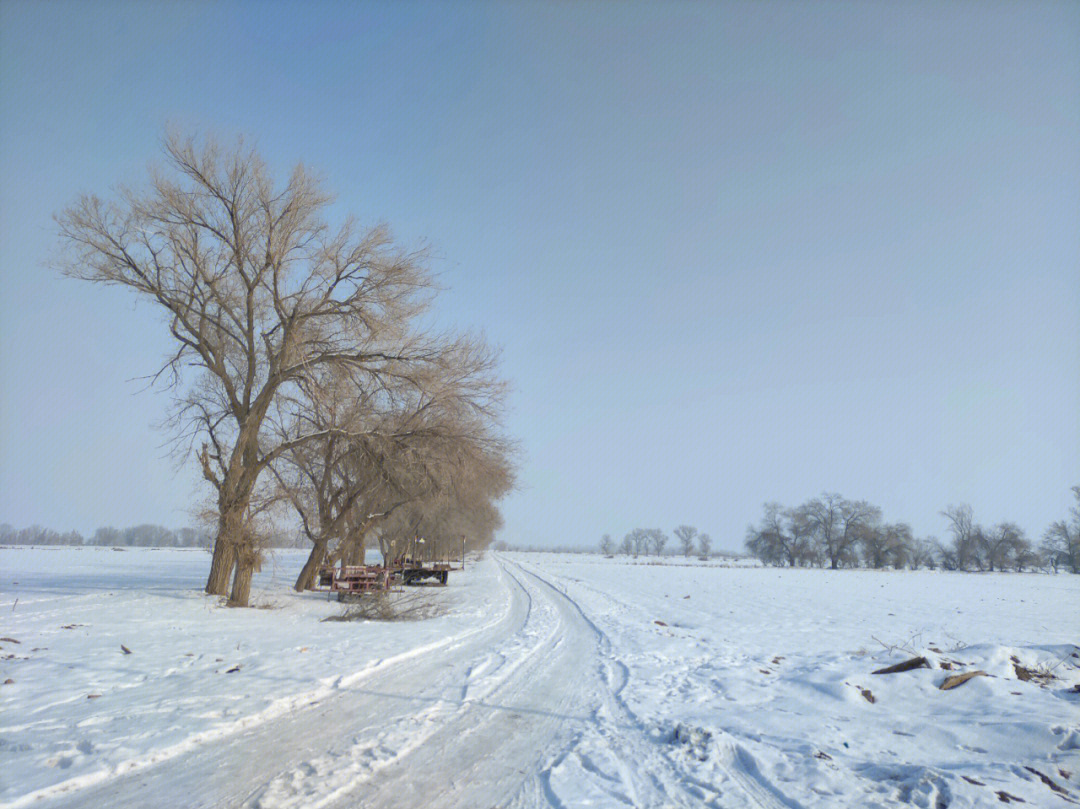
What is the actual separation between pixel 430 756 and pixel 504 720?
1.29 meters

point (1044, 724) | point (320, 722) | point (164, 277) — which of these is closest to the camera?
point (1044, 724)

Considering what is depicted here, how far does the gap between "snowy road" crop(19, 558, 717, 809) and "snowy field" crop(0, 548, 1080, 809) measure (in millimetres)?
24

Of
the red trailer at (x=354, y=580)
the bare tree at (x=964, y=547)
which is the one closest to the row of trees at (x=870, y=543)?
the bare tree at (x=964, y=547)

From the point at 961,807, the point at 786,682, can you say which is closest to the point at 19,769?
the point at 961,807

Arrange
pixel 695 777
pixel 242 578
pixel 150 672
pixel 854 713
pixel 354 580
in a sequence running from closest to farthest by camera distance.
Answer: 1. pixel 695 777
2. pixel 854 713
3. pixel 150 672
4. pixel 242 578
5. pixel 354 580

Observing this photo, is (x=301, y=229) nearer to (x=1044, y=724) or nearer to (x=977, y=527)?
(x=1044, y=724)

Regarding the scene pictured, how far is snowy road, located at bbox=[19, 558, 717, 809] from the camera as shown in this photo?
4160 mm

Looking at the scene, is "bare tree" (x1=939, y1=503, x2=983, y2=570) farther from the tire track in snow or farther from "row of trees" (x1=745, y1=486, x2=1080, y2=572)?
the tire track in snow

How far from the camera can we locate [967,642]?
12281mm

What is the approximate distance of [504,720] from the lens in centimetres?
609

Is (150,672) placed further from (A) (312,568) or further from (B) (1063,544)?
(B) (1063,544)

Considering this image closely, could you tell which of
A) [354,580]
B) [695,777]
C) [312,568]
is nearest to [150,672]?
[695,777]

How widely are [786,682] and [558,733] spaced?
410cm

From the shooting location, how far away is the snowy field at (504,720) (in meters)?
4.32
